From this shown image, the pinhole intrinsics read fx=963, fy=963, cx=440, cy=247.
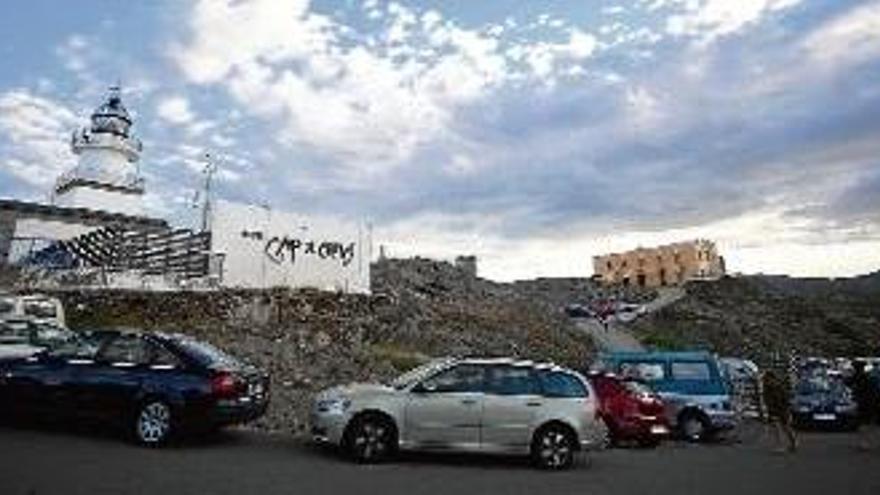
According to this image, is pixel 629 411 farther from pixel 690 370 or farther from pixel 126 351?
pixel 126 351

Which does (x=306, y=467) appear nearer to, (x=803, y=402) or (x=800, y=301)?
(x=803, y=402)

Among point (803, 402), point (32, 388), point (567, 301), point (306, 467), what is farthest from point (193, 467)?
point (567, 301)

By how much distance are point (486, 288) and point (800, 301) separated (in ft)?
134

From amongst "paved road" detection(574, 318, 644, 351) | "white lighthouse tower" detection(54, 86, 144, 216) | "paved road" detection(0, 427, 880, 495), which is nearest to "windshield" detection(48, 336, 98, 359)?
"paved road" detection(0, 427, 880, 495)

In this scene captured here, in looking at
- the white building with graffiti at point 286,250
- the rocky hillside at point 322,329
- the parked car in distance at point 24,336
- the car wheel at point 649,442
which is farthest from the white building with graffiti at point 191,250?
the car wheel at point 649,442

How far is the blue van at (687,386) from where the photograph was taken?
22.0 meters

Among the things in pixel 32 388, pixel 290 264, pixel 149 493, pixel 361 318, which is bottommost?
pixel 149 493

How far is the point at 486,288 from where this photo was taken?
6469cm

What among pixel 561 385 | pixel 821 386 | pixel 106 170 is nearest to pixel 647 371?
pixel 821 386

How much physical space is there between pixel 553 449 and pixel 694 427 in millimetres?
8305

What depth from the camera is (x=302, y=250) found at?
44562mm

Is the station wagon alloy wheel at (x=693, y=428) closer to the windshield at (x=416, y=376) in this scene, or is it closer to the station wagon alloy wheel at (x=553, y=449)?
the station wagon alloy wheel at (x=553, y=449)

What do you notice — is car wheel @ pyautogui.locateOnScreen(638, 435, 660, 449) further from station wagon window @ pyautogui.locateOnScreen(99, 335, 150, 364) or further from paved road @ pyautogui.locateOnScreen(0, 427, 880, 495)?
station wagon window @ pyautogui.locateOnScreen(99, 335, 150, 364)

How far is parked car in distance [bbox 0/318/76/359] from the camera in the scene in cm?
1775
